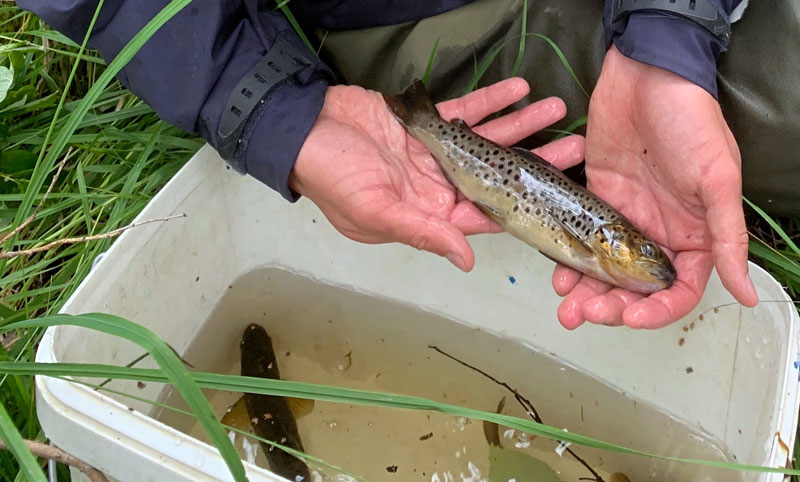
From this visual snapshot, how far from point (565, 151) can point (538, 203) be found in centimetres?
17

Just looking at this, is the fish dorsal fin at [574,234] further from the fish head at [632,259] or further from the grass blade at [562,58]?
the grass blade at [562,58]

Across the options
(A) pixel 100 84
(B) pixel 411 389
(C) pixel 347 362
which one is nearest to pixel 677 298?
(B) pixel 411 389

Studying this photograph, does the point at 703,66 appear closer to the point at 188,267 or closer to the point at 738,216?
the point at 738,216

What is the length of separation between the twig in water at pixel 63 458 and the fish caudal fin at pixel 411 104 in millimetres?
1031

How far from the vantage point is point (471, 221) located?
1.73 meters

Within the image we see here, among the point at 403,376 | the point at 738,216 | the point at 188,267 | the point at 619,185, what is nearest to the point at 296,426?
the point at 403,376

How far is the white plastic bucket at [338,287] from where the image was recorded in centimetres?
127

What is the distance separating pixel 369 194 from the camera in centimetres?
159

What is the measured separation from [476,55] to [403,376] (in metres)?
0.94

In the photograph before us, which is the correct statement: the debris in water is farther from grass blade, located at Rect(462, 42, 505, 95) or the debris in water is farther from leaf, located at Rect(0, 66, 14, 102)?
leaf, located at Rect(0, 66, 14, 102)

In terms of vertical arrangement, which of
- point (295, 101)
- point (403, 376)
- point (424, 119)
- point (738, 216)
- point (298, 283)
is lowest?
point (403, 376)

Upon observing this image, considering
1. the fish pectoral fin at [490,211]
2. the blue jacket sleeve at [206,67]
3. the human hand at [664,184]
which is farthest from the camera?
the fish pectoral fin at [490,211]

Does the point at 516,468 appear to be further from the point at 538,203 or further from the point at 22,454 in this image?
the point at 22,454

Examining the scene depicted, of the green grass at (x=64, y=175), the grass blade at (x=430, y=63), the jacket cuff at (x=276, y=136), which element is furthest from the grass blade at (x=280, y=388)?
the grass blade at (x=430, y=63)
